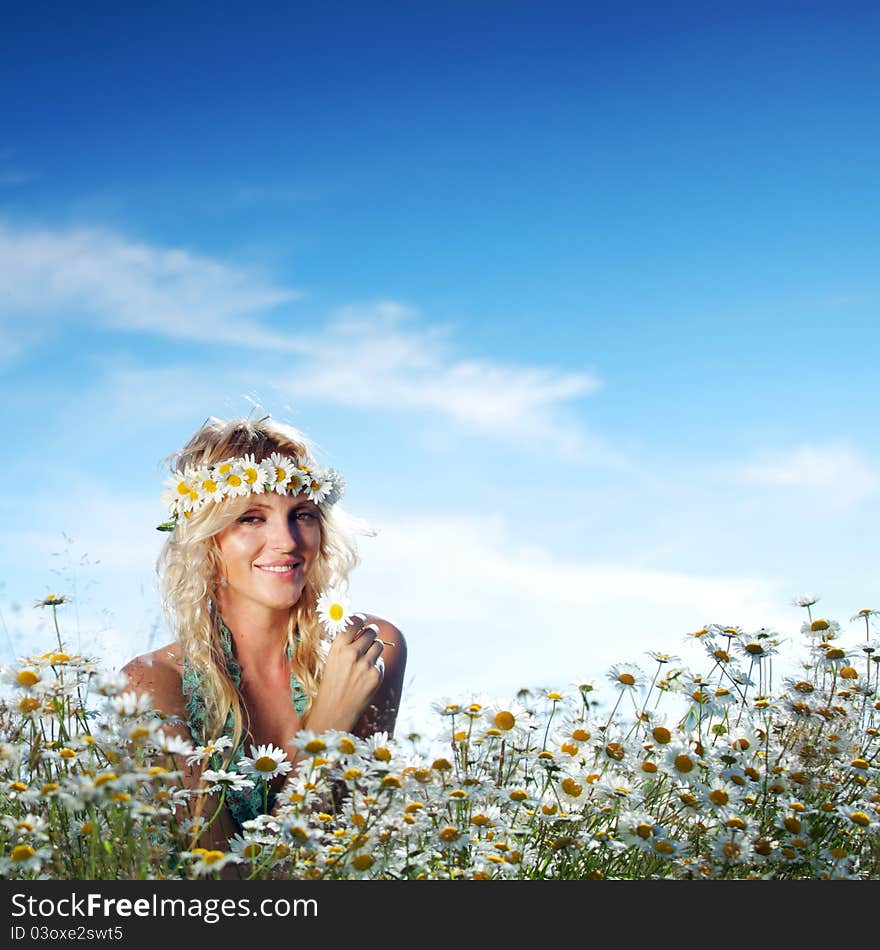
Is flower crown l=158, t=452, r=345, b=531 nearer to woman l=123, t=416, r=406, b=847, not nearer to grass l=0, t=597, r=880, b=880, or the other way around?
woman l=123, t=416, r=406, b=847

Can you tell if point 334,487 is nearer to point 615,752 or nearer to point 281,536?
point 281,536

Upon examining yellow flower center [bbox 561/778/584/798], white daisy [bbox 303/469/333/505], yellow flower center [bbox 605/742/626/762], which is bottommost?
yellow flower center [bbox 561/778/584/798]

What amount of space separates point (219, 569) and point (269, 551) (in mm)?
382

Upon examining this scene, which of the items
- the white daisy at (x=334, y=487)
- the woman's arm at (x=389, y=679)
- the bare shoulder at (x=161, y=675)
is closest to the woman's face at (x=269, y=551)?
the white daisy at (x=334, y=487)

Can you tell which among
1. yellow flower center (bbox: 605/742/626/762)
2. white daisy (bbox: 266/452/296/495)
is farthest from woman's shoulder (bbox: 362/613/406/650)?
yellow flower center (bbox: 605/742/626/762)

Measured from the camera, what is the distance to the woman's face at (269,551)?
5359 mm

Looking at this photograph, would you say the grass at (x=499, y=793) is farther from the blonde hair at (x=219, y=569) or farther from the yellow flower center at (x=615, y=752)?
the blonde hair at (x=219, y=569)

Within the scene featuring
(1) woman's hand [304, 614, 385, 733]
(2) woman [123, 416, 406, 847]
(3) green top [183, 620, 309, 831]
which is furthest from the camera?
(2) woman [123, 416, 406, 847]

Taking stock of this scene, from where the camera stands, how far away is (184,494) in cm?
559

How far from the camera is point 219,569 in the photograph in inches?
220

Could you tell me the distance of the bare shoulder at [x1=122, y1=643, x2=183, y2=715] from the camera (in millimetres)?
5031

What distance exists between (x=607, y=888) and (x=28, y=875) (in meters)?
1.77

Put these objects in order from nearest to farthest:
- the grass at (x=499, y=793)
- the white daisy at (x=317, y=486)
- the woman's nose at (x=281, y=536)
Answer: the grass at (x=499, y=793) → the woman's nose at (x=281, y=536) → the white daisy at (x=317, y=486)

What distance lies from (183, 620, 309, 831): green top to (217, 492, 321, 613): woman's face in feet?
1.11
